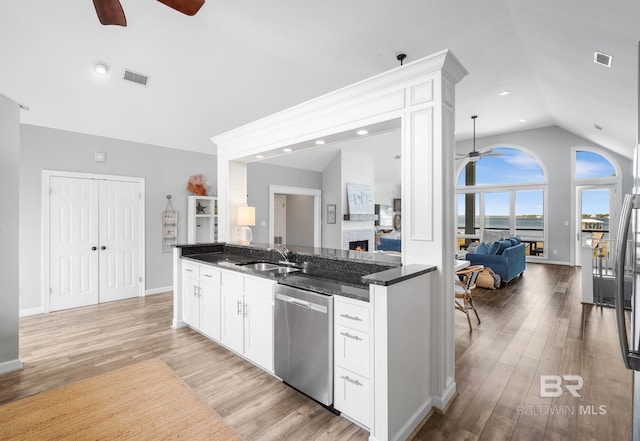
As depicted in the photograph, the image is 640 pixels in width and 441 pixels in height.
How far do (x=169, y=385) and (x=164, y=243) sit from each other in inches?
139

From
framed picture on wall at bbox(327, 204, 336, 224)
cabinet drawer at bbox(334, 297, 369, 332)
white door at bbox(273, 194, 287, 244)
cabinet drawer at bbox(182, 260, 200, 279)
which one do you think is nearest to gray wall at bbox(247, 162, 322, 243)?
framed picture on wall at bbox(327, 204, 336, 224)

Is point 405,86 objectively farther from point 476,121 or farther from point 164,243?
point 476,121

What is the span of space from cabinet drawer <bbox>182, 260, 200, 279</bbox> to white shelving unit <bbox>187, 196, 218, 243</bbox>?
6.71 feet

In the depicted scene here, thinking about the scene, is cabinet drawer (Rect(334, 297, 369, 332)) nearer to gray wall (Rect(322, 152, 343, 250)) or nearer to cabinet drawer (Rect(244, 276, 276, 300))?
cabinet drawer (Rect(244, 276, 276, 300))

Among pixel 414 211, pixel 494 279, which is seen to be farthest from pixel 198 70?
pixel 494 279

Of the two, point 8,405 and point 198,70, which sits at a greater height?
point 198,70

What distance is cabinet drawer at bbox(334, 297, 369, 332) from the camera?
1.95 m

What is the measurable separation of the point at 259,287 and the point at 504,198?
9033 mm

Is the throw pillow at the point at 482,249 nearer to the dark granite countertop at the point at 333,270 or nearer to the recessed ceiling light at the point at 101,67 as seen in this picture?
the dark granite countertop at the point at 333,270

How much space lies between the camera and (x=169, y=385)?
8.34ft

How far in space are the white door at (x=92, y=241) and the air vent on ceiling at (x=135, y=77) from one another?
1816mm

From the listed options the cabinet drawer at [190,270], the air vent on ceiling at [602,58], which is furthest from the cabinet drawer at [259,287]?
the air vent on ceiling at [602,58]

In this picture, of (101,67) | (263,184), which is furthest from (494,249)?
(101,67)

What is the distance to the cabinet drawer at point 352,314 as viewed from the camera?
6.39 ft
